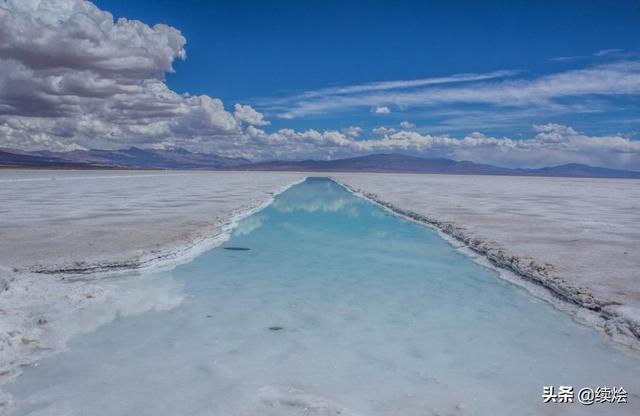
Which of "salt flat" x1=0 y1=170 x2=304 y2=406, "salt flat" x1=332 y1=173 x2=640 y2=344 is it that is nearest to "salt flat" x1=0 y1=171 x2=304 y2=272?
"salt flat" x1=0 y1=170 x2=304 y2=406

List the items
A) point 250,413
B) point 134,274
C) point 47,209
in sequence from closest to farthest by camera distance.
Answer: point 250,413 → point 134,274 → point 47,209

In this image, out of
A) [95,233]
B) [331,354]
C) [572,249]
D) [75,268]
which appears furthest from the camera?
[95,233]

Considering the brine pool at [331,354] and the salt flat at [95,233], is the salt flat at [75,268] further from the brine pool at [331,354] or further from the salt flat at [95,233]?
the brine pool at [331,354]

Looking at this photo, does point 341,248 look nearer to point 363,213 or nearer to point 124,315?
point 124,315

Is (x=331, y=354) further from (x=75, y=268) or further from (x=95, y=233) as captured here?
(x=95, y=233)

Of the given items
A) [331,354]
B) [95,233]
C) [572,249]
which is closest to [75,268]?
[95,233]

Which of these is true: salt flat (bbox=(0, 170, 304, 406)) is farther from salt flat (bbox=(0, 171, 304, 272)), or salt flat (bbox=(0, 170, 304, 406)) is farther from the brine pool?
the brine pool

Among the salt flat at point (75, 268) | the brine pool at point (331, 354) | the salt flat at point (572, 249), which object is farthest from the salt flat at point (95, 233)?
the salt flat at point (572, 249)

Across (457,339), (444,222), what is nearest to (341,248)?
(444,222)
